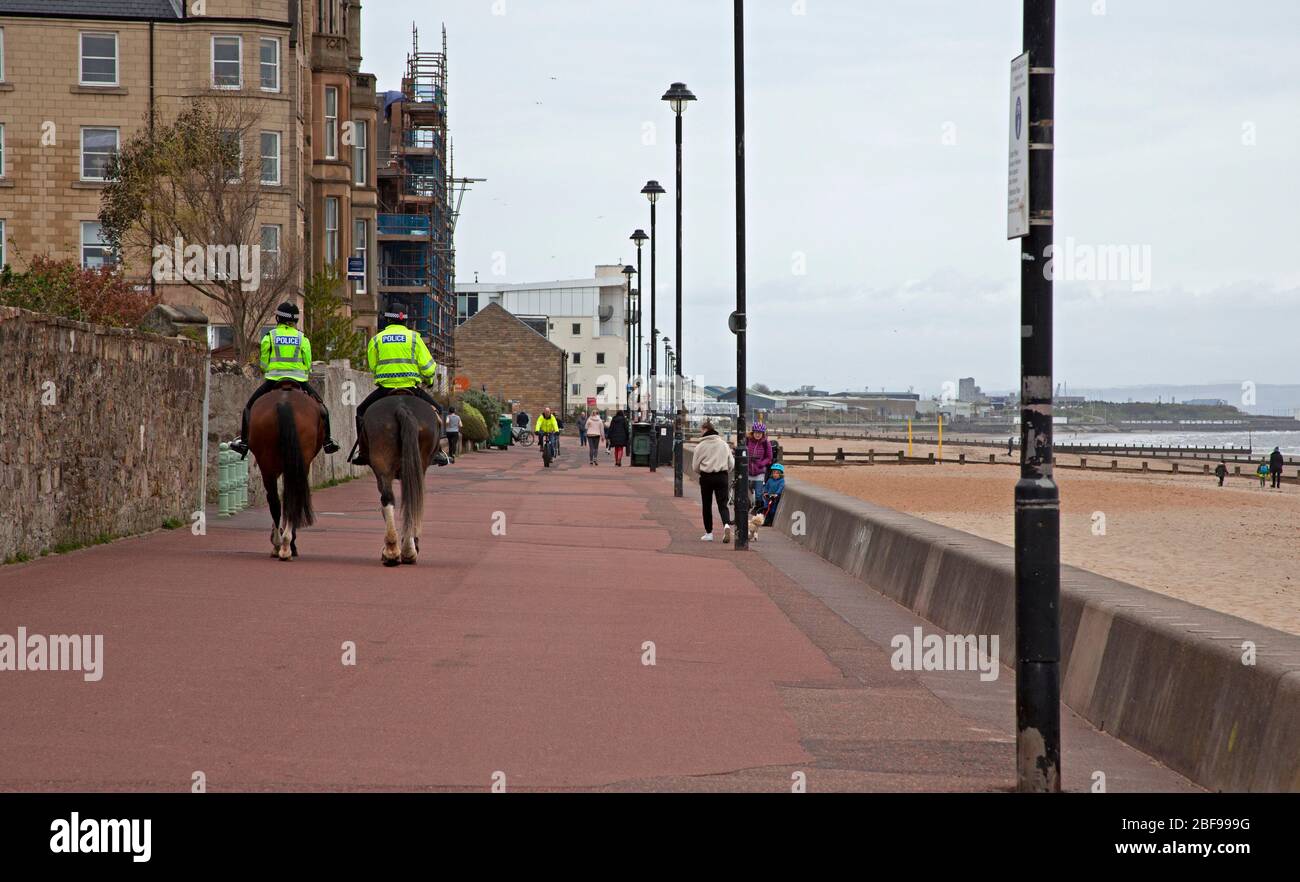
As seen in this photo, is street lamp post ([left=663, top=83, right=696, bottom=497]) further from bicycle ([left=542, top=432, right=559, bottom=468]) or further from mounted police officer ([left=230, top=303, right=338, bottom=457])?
mounted police officer ([left=230, top=303, right=338, bottom=457])

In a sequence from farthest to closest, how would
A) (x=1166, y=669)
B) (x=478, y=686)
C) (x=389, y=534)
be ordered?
(x=389, y=534), (x=478, y=686), (x=1166, y=669)

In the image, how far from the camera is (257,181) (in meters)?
44.3

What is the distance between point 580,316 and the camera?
177 meters

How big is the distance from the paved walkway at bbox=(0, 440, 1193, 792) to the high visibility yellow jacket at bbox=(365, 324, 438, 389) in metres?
1.77

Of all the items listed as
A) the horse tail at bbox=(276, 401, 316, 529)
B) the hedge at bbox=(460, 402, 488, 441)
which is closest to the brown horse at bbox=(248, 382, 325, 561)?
the horse tail at bbox=(276, 401, 316, 529)

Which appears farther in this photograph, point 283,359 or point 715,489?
point 715,489

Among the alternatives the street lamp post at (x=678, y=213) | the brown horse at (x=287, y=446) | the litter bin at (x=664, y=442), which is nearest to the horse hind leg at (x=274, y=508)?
the brown horse at (x=287, y=446)

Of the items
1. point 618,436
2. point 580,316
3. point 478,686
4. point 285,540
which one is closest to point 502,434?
point 618,436

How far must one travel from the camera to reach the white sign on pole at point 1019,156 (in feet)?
22.7

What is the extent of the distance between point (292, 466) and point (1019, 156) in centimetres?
972

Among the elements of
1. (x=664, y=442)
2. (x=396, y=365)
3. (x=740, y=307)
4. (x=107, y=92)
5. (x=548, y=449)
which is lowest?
(x=548, y=449)

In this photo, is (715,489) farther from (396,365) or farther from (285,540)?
(285,540)

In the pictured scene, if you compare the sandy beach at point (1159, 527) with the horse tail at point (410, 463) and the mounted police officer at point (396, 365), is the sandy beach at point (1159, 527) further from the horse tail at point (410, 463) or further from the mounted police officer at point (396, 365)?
the mounted police officer at point (396, 365)

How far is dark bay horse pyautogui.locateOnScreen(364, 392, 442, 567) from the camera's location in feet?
50.9
